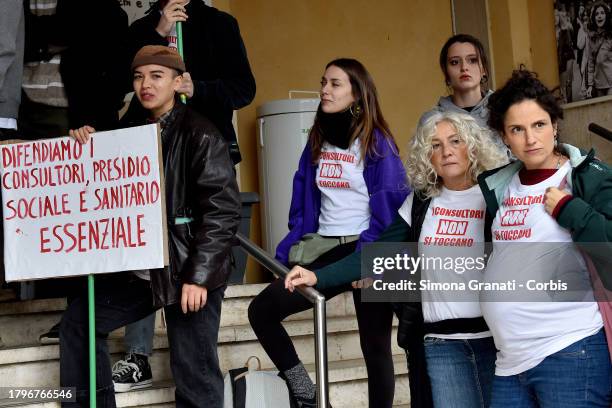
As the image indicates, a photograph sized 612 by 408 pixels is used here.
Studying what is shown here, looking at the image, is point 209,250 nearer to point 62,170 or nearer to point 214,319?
point 214,319

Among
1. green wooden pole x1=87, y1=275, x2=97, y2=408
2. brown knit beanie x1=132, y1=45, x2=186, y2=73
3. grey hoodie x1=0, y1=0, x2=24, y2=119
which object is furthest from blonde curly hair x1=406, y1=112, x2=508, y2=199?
grey hoodie x1=0, y1=0, x2=24, y2=119

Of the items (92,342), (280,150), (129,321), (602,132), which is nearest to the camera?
(92,342)

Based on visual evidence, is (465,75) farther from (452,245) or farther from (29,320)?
(29,320)

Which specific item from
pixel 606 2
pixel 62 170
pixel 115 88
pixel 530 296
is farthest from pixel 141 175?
pixel 606 2

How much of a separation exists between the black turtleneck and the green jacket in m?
1.34

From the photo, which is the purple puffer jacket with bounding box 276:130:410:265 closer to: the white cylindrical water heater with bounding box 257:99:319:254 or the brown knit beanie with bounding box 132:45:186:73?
the brown knit beanie with bounding box 132:45:186:73

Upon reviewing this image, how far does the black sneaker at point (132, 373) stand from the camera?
373 centimetres

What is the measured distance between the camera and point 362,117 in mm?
3568

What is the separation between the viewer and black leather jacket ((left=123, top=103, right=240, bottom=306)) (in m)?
3.13

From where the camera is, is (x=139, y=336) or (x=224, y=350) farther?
(x=224, y=350)

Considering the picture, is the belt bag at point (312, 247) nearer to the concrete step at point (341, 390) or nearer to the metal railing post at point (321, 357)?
the metal railing post at point (321, 357)

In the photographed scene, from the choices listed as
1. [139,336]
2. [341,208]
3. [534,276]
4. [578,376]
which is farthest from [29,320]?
[578,376]

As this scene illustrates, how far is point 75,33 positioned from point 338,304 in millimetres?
1858

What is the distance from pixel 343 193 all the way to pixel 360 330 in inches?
19.9
